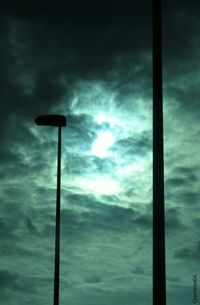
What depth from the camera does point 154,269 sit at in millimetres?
7242

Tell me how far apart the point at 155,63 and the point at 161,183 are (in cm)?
165

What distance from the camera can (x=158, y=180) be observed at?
24.9 ft

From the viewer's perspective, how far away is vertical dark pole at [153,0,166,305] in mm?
7132

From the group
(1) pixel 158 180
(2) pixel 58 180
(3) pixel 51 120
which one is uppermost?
(3) pixel 51 120

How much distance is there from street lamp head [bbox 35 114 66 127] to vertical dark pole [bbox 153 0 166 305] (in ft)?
48.0

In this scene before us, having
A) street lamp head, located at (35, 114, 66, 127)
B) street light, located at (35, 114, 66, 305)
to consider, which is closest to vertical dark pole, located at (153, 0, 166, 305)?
street light, located at (35, 114, 66, 305)

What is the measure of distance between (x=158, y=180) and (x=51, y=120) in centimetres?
1566

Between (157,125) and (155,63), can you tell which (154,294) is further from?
(155,63)

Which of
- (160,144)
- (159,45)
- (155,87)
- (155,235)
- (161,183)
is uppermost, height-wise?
(159,45)

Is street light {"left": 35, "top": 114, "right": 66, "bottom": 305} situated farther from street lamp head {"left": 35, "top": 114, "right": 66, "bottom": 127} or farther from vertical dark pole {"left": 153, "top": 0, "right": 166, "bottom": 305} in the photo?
vertical dark pole {"left": 153, "top": 0, "right": 166, "bottom": 305}

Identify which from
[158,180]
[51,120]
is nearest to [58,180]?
[51,120]

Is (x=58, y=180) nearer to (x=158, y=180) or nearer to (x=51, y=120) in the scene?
(x=51, y=120)

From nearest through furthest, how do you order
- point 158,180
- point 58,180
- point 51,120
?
point 158,180 → point 58,180 → point 51,120

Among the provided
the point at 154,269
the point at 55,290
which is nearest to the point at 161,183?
the point at 154,269
